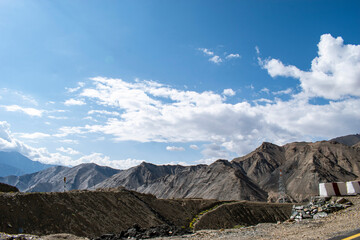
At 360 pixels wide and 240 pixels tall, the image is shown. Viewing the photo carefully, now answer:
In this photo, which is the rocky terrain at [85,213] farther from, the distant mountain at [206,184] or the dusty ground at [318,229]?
the distant mountain at [206,184]

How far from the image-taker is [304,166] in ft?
450

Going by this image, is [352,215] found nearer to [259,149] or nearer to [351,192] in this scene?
[351,192]

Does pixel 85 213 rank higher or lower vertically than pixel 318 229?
lower

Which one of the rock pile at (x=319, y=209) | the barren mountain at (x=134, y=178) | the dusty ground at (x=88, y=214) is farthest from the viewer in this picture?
the barren mountain at (x=134, y=178)

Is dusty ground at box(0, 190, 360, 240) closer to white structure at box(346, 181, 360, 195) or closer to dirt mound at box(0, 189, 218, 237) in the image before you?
dirt mound at box(0, 189, 218, 237)

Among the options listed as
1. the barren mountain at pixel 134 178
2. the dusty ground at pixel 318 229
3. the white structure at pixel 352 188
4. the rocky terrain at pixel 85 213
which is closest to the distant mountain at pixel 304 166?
the barren mountain at pixel 134 178

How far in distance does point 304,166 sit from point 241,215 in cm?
9626

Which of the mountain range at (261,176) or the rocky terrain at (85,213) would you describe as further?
the mountain range at (261,176)

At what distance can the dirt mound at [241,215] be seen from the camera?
49000 millimetres

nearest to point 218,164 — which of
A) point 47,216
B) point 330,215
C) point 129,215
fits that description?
point 129,215

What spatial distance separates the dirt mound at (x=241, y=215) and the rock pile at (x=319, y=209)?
98.9 ft

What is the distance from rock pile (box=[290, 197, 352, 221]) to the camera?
16.0m

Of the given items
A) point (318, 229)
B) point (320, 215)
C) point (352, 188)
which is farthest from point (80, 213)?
point (352, 188)

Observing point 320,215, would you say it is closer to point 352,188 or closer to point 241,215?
point 352,188
